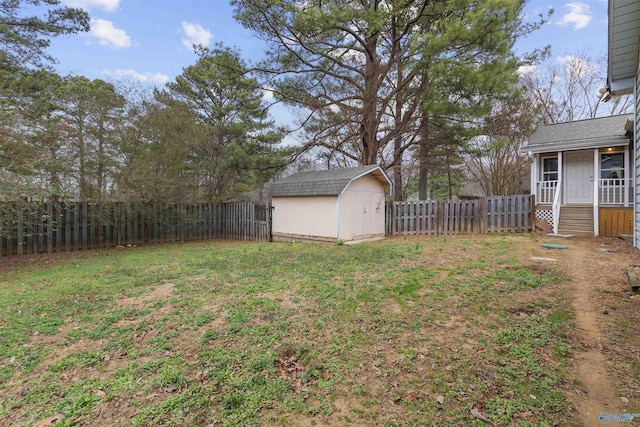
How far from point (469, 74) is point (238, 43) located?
29.0 ft

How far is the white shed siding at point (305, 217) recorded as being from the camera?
10.4m

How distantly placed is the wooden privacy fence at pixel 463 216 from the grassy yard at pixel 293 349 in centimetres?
620

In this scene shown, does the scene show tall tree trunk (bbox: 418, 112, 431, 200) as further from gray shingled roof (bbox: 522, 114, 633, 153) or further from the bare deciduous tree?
the bare deciduous tree

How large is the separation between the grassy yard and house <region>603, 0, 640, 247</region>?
180 inches

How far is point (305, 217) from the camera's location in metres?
11.2

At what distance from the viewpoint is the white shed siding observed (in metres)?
10.4

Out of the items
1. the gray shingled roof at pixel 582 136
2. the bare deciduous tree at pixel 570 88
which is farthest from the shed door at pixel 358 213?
the bare deciduous tree at pixel 570 88

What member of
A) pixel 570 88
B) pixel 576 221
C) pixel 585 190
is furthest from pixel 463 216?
pixel 570 88

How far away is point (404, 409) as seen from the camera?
Result: 6.65ft

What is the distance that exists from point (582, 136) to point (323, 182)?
31.7 ft

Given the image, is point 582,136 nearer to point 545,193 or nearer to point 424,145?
point 545,193

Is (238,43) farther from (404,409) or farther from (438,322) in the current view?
(404,409)

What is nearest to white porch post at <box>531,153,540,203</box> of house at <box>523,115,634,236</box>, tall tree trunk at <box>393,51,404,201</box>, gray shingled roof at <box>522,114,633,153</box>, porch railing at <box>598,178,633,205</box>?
house at <box>523,115,634,236</box>

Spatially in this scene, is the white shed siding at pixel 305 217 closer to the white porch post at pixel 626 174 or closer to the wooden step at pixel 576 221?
the wooden step at pixel 576 221
